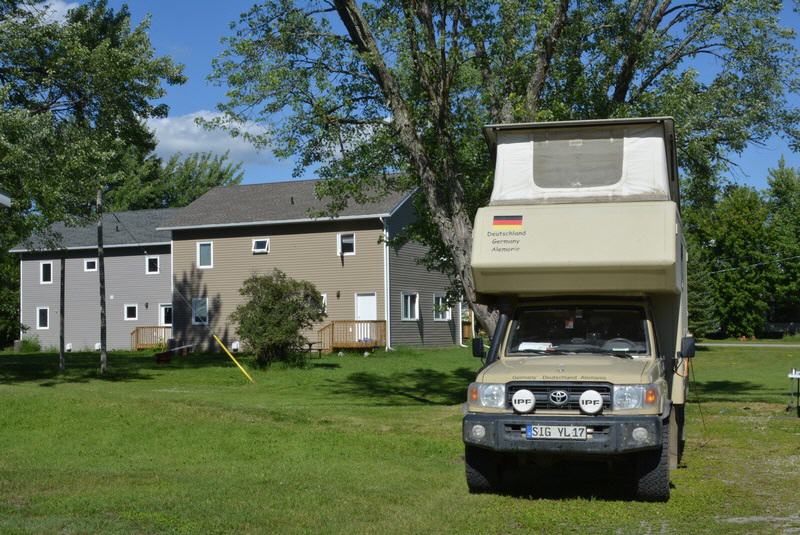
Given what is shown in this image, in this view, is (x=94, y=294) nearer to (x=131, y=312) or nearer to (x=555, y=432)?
(x=131, y=312)

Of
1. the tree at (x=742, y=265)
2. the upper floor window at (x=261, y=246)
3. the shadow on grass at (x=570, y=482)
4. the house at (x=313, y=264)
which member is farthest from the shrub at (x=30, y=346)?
the shadow on grass at (x=570, y=482)

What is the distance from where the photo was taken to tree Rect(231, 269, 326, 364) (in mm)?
30422

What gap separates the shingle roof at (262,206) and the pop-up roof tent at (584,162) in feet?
95.8

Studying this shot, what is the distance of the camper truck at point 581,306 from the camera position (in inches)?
361

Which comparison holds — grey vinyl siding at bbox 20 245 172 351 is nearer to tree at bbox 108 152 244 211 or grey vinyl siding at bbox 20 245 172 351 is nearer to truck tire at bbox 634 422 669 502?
tree at bbox 108 152 244 211

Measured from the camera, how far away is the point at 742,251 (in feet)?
201

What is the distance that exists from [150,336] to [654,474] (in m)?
40.4

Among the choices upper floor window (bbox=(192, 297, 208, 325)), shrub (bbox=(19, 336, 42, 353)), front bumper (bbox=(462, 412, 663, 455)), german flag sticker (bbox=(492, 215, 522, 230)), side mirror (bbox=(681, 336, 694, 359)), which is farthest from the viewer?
shrub (bbox=(19, 336, 42, 353))

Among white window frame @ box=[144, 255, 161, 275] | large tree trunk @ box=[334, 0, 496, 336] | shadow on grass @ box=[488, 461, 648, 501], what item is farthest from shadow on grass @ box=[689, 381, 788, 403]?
white window frame @ box=[144, 255, 161, 275]

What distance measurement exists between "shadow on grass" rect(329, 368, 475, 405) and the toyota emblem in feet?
42.2

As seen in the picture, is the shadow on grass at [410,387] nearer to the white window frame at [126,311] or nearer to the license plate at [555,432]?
the license plate at [555,432]

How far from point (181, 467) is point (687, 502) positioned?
18.9 ft

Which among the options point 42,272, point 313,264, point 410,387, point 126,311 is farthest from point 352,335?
point 42,272

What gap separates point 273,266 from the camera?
43594mm
